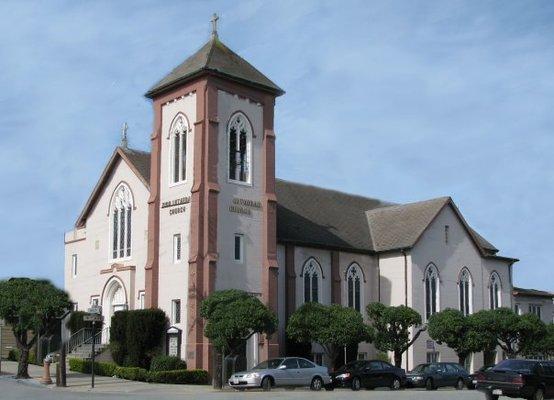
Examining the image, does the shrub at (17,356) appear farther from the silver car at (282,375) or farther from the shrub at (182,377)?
the silver car at (282,375)

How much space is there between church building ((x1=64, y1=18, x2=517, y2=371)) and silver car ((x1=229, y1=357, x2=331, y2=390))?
5196 millimetres

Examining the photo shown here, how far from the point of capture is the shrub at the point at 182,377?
37.6 m

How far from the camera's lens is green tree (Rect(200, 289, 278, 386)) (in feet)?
119

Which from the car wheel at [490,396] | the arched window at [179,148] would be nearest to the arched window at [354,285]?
the arched window at [179,148]

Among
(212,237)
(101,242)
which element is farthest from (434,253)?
(101,242)

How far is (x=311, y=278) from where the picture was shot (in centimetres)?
4738

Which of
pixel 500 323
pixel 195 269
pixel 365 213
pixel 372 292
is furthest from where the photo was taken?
pixel 365 213

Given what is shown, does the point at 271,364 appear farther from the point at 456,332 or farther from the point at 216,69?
the point at 216,69

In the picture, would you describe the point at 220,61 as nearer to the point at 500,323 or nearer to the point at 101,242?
the point at 101,242

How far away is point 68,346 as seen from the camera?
4728 centimetres

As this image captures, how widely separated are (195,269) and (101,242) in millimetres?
11350

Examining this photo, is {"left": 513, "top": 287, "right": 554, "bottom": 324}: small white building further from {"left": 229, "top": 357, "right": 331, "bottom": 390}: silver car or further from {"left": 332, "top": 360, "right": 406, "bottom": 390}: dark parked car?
{"left": 229, "top": 357, "right": 331, "bottom": 390}: silver car

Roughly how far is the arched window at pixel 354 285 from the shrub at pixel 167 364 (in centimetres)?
1337

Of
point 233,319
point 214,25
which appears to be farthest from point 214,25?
point 233,319
